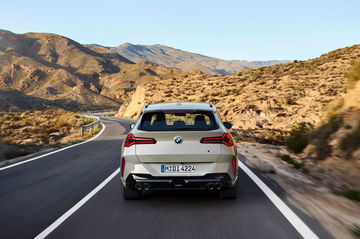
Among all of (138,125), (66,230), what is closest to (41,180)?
(138,125)

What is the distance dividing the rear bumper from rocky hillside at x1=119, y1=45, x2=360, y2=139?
1211 cm

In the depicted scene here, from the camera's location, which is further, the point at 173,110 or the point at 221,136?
the point at 173,110

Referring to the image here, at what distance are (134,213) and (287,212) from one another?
226cm

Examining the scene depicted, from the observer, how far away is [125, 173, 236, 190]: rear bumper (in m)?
6.18

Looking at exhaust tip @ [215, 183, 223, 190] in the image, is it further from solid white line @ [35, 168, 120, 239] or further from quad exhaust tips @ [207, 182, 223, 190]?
solid white line @ [35, 168, 120, 239]

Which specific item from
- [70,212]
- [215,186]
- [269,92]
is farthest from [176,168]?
[269,92]

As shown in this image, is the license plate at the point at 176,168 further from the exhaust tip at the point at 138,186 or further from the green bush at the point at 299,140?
the green bush at the point at 299,140

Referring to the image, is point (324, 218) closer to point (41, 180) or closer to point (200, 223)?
point (200, 223)

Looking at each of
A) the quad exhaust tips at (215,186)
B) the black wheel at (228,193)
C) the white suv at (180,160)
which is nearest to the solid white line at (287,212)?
the black wheel at (228,193)

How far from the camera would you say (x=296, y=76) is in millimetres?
46969

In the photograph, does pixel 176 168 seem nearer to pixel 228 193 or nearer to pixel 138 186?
pixel 138 186

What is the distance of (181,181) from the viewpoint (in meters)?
6.18

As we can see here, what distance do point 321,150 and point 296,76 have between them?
37.4 meters

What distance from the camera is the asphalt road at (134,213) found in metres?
5.12
